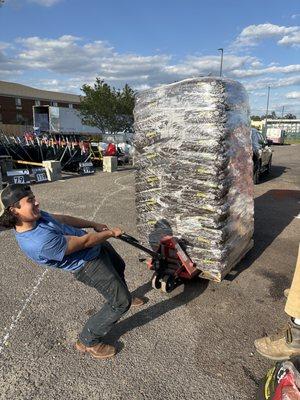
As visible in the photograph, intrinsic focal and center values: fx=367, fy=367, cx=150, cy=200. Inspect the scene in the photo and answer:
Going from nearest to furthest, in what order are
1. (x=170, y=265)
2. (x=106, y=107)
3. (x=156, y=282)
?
(x=156, y=282) → (x=170, y=265) → (x=106, y=107)

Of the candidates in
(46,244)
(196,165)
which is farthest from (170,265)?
(46,244)

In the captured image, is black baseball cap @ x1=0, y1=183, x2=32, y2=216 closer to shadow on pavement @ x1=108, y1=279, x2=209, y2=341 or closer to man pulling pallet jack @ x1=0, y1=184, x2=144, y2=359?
man pulling pallet jack @ x1=0, y1=184, x2=144, y2=359

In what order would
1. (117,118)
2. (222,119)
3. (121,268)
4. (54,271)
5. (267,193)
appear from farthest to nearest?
(117,118) → (267,193) → (54,271) → (222,119) → (121,268)

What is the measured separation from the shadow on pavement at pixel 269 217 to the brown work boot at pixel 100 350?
2.14 m

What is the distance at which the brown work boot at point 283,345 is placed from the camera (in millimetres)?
3107

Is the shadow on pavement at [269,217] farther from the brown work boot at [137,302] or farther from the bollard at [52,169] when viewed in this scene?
the bollard at [52,169]

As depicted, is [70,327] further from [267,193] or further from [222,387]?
[267,193]

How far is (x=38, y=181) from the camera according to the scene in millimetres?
13172

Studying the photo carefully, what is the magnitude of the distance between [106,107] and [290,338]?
3803 cm

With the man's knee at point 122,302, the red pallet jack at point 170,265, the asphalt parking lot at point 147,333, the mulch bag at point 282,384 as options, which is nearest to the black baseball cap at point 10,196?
the man's knee at point 122,302

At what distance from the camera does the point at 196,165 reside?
14.4 ft

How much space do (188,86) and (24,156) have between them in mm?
12230

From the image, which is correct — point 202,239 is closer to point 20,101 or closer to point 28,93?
point 20,101

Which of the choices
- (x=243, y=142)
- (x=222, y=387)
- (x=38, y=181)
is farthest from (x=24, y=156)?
(x=222, y=387)
